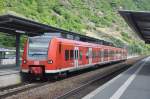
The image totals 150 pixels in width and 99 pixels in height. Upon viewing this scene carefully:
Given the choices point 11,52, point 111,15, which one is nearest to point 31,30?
point 11,52

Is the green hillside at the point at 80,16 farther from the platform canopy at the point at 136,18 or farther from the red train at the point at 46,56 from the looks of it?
the red train at the point at 46,56

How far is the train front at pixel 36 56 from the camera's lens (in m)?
24.1

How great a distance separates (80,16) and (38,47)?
81.8 m

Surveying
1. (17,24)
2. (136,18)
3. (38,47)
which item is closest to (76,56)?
(38,47)

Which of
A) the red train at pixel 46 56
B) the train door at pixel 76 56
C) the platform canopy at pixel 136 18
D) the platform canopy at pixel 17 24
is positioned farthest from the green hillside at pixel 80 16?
the red train at pixel 46 56

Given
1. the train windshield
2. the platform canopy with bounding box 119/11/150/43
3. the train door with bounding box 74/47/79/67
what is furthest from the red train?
the platform canopy with bounding box 119/11/150/43

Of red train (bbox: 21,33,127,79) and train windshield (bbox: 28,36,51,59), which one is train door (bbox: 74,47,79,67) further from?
train windshield (bbox: 28,36,51,59)

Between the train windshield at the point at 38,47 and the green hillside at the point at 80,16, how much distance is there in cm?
3231

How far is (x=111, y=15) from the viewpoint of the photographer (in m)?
131

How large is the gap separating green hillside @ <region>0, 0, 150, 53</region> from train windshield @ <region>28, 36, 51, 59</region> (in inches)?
1272

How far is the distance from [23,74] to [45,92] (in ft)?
19.0

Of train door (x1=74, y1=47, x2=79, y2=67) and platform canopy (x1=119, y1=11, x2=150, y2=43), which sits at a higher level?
platform canopy (x1=119, y1=11, x2=150, y2=43)

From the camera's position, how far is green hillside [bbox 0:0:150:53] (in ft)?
254

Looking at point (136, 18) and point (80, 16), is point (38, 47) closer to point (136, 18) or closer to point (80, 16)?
point (136, 18)
